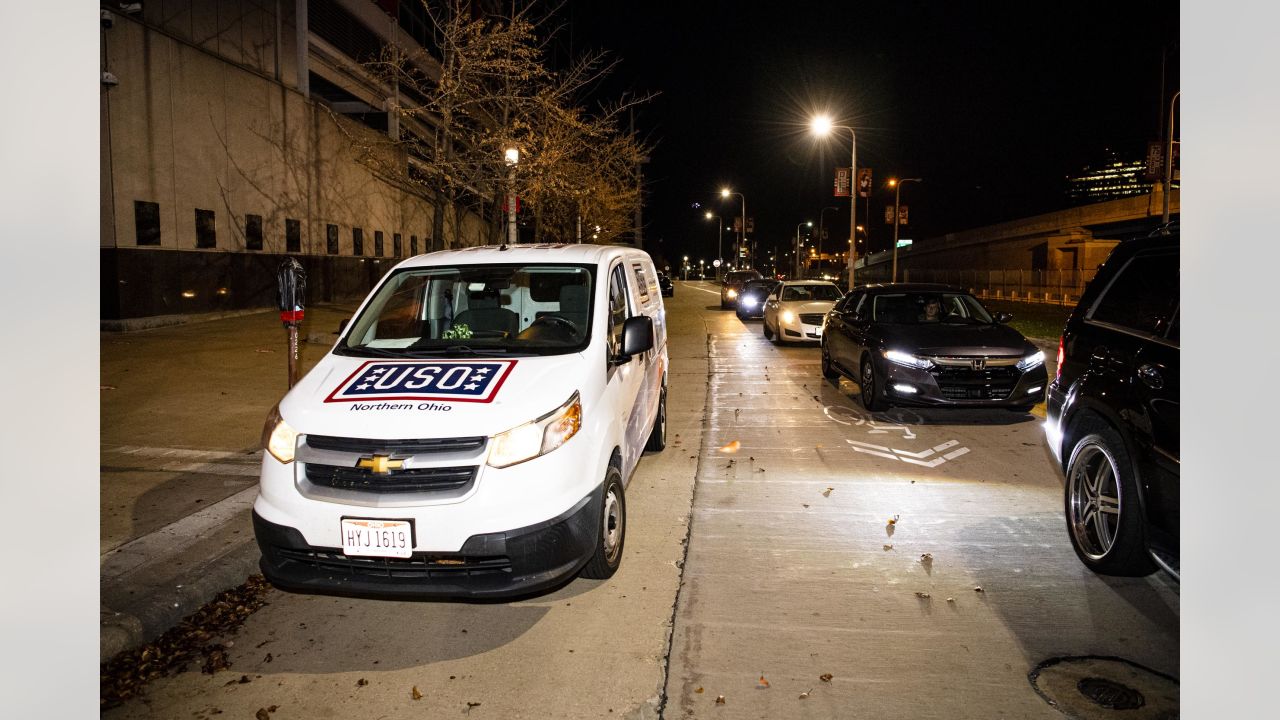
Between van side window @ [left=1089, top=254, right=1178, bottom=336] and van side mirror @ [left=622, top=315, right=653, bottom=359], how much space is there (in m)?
2.81

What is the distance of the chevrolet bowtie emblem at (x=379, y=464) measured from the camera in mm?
4156

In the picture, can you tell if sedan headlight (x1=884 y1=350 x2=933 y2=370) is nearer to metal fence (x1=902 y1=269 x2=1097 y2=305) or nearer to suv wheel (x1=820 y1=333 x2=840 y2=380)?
suv wheel (x1=820 y1=333 x2=840 y2=380)

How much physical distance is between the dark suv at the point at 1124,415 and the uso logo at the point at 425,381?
3334 mm

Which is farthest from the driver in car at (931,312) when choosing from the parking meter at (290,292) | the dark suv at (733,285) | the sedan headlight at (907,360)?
the dark suv at (733,285)

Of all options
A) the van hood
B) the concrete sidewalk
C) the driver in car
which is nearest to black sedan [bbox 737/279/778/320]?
the concrete sidewalk

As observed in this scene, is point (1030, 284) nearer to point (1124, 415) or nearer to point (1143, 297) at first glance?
point (1143, 297)

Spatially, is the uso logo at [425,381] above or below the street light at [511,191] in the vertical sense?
below

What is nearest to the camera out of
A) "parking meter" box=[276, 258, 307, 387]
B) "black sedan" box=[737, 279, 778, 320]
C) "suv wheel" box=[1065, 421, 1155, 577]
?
"suv wheel" box=[1065, 421, 1155, 577]

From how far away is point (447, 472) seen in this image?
417 centimetres

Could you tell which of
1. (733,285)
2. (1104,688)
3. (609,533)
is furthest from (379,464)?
(733,285)

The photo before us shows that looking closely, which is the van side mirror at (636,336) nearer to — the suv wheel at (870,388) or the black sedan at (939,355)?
the black sedan at (939,355)

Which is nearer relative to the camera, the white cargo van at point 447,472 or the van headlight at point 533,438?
the white cargo van at point 447,472

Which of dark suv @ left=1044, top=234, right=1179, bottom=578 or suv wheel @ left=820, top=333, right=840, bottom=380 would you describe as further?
suv wheel @ left=820, top=333, right=840, bottom=380

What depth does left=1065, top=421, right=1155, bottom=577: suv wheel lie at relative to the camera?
4.62 meters
